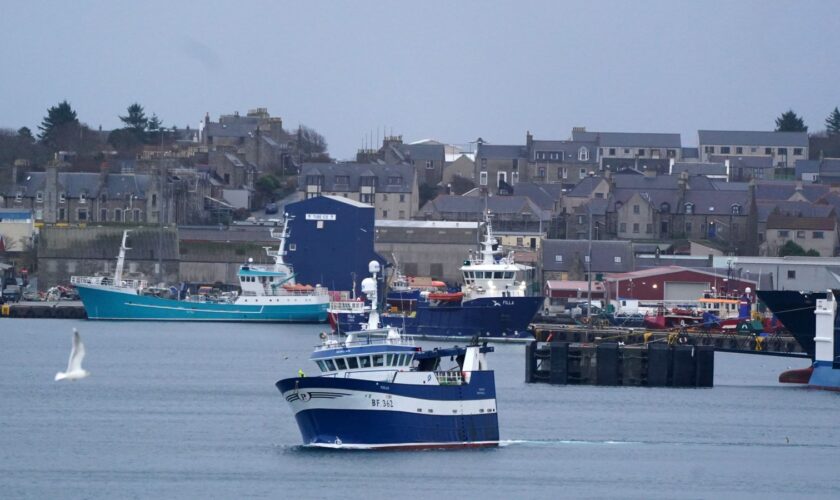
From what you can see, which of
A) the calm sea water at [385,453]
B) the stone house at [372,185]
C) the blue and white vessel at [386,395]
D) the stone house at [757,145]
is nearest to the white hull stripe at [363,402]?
the blue and white vessel at [386,395]

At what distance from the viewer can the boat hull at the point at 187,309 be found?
97438 mm

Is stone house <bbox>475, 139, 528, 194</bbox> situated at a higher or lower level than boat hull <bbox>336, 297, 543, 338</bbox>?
higher

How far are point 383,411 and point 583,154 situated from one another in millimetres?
112251

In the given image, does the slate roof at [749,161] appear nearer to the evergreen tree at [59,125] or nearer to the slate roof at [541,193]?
the slate roof at [541,193]

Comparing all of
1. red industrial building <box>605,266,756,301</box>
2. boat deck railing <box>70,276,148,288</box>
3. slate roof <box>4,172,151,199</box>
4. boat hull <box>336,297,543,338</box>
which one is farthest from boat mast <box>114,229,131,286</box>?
red industrial building <box>605,266,756,301</box>

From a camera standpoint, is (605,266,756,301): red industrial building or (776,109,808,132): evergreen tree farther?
(776,109,808,132): evergreen tree

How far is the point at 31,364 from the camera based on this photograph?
65562mm

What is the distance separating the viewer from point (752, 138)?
157 meters

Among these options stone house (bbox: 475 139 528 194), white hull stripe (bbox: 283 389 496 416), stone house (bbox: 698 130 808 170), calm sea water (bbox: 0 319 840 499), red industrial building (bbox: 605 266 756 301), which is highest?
stone house (bbox: 698 130 808 170)

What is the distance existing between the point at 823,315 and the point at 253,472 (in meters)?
26.6

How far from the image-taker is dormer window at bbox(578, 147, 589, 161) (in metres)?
150

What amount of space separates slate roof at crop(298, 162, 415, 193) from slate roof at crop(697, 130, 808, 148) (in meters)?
37.1

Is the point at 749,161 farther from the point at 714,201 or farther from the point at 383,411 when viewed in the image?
the point at 383,411

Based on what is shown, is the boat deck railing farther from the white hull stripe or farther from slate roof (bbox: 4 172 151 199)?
the white hull stripe
